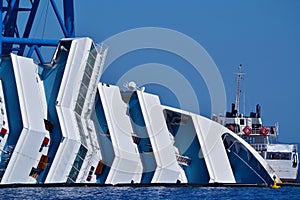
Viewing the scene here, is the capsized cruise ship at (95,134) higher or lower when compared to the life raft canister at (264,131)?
lower

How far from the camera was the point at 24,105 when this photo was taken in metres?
53.3

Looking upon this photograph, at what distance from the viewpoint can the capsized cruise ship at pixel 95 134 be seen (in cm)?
5347

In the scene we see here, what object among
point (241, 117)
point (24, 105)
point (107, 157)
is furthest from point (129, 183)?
point (241, 117)

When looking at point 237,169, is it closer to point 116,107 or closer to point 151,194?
point 116,107

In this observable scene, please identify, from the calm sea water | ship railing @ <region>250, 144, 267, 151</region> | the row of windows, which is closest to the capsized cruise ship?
the row of windows

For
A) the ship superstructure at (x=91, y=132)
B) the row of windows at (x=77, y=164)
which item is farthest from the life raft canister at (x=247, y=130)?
the row of windows at (x=77, y=164)

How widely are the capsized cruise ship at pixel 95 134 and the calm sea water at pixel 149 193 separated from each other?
178 centimetres

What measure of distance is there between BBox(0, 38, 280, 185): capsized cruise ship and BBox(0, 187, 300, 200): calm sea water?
1779 millimetres

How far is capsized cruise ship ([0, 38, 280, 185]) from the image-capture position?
175 feet

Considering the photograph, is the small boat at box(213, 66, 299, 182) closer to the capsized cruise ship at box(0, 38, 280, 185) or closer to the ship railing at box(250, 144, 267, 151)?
the ship railing at box(250, 144, 267, 151)

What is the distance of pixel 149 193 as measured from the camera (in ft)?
185

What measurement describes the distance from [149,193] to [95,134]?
7.94 metres

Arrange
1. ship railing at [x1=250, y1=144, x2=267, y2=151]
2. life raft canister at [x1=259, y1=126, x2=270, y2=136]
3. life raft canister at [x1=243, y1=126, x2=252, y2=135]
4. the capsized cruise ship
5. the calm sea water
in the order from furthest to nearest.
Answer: life raft canister at [x1=259, y1=126, x2=270, y2=136], ship railing at [x1=250, y1=144, x2=267, y2=151], life raft canister at [x1=243, y1=126, x2=252, y2=135], the capsized cruise ship, the calm sea water

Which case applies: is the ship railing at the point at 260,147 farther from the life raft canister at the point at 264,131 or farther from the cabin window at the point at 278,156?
the life raft canister at the point at 264,131
